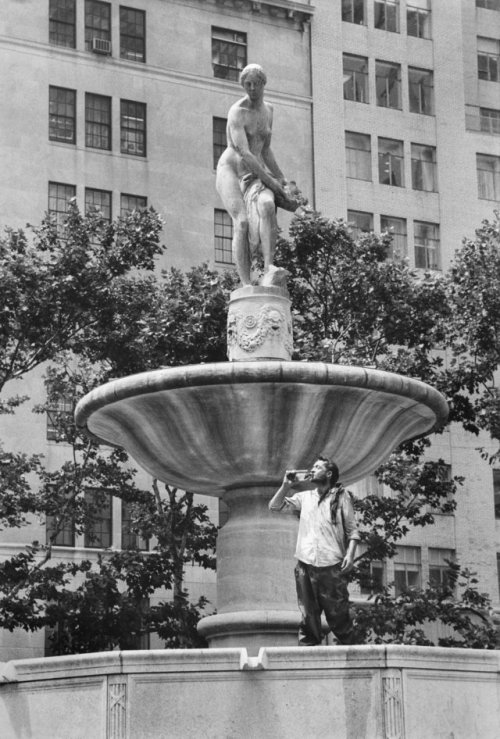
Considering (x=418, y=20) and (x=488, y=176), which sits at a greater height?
(x=418, y=20)

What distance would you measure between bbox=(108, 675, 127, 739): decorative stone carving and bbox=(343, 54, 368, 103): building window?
4012 centimetres

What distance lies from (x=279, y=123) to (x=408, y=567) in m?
14.5

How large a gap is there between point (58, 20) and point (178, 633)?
23.6 meters

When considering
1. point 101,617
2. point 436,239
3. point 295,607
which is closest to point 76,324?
point 101,617

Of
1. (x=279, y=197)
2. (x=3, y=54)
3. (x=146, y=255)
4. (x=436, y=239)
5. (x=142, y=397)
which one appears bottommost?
(x=142, y=397)

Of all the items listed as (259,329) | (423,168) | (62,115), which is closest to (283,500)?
(259,329)

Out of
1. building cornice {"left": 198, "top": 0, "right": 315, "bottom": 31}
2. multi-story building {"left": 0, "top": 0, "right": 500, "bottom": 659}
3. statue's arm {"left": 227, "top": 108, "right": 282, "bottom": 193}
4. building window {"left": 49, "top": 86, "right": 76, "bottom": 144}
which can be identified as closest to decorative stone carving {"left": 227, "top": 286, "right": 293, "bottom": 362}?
statue's arm {"left": 227, "top": 108, "right": 282, "bottom": 193}

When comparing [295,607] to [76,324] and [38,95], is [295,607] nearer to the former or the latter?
[76,324]

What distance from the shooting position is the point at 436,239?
51375 millimetres

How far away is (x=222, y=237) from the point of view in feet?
156

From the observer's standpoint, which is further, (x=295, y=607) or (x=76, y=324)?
(x=76, y=324)

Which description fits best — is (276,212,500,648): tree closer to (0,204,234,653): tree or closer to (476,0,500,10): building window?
(0,204,234,653): tree

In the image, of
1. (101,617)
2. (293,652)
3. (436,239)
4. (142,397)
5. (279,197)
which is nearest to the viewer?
(293,652)

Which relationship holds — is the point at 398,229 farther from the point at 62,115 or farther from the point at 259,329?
the point at 259,329
